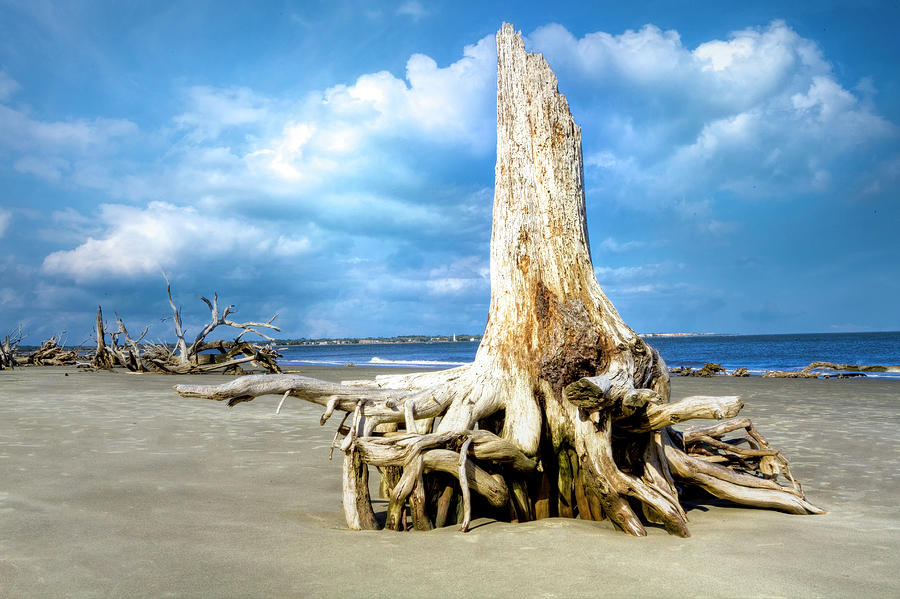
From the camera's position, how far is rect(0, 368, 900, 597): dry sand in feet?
11.0

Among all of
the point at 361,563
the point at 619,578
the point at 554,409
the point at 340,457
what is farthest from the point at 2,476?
the point at 619,578

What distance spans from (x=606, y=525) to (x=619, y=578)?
1257mm

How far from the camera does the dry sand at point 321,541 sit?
3355 millimetres

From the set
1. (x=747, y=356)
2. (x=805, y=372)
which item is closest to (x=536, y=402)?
(x=805, y=372)

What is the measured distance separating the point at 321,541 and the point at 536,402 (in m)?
1.98

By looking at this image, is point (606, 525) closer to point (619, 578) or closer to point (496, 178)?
point (619, 578)

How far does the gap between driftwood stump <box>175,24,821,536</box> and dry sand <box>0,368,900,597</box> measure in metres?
0.28

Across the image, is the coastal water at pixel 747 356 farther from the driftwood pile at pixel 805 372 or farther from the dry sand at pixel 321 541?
the dry sand at pixel 321 541

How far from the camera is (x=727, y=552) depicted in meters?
4.03

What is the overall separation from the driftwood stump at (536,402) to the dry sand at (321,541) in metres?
0.28

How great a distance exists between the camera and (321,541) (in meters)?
4.20

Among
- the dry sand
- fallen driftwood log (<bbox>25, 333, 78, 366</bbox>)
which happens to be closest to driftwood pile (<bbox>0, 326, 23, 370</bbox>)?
fallen driftwood log (<bbox>25, 333, 78, 366</bbox>)

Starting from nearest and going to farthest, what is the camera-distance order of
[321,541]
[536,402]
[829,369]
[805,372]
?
1. [321,541]
2. [536,402]
3. [805,372]
4. [829,369]

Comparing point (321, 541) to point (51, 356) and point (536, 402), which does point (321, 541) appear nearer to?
point (536, 402)
